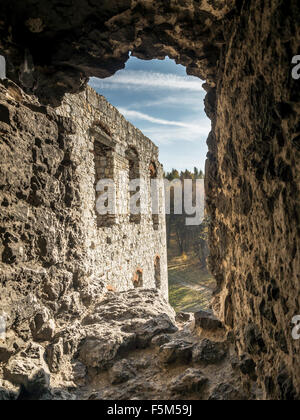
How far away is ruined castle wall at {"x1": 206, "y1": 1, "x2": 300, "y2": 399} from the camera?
1.31 meters

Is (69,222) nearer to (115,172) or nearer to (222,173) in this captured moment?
(222,173)

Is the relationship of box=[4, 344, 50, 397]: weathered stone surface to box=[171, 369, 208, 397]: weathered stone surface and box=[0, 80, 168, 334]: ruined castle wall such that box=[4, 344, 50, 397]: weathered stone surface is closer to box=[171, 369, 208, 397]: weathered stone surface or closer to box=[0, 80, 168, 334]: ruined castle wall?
box=[0, 80, 168, 334]: ruined castle wall

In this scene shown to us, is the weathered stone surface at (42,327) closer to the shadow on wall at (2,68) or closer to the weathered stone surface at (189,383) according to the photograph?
the weathered stone surface at (189,383)

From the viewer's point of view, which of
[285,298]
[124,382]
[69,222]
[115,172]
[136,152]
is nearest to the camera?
[285,298]

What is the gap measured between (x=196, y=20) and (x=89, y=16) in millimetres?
888

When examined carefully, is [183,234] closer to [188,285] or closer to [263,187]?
[188,285]

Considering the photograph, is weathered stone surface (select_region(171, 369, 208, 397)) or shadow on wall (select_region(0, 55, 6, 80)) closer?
weathered stone surface (select_region(171, 369, 208, 397))

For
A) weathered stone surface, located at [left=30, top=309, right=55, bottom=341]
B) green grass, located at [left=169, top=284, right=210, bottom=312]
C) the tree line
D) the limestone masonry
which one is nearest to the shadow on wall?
the limestone masonry

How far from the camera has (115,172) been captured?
5922mm

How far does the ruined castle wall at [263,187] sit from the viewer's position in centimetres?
131

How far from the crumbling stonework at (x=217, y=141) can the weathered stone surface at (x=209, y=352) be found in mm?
142

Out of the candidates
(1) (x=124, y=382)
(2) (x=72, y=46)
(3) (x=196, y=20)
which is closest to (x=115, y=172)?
(2) (x=72, y=46)

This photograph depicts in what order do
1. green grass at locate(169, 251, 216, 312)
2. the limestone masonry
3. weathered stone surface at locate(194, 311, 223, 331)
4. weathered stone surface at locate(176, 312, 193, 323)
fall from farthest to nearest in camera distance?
green grass at locate(169, 251, 216, 312)
weathered stone surface at locate(176, 312, 193, 323)
weathered stone surface at locate(194, 311, 223, 331)
the limestone masonry
